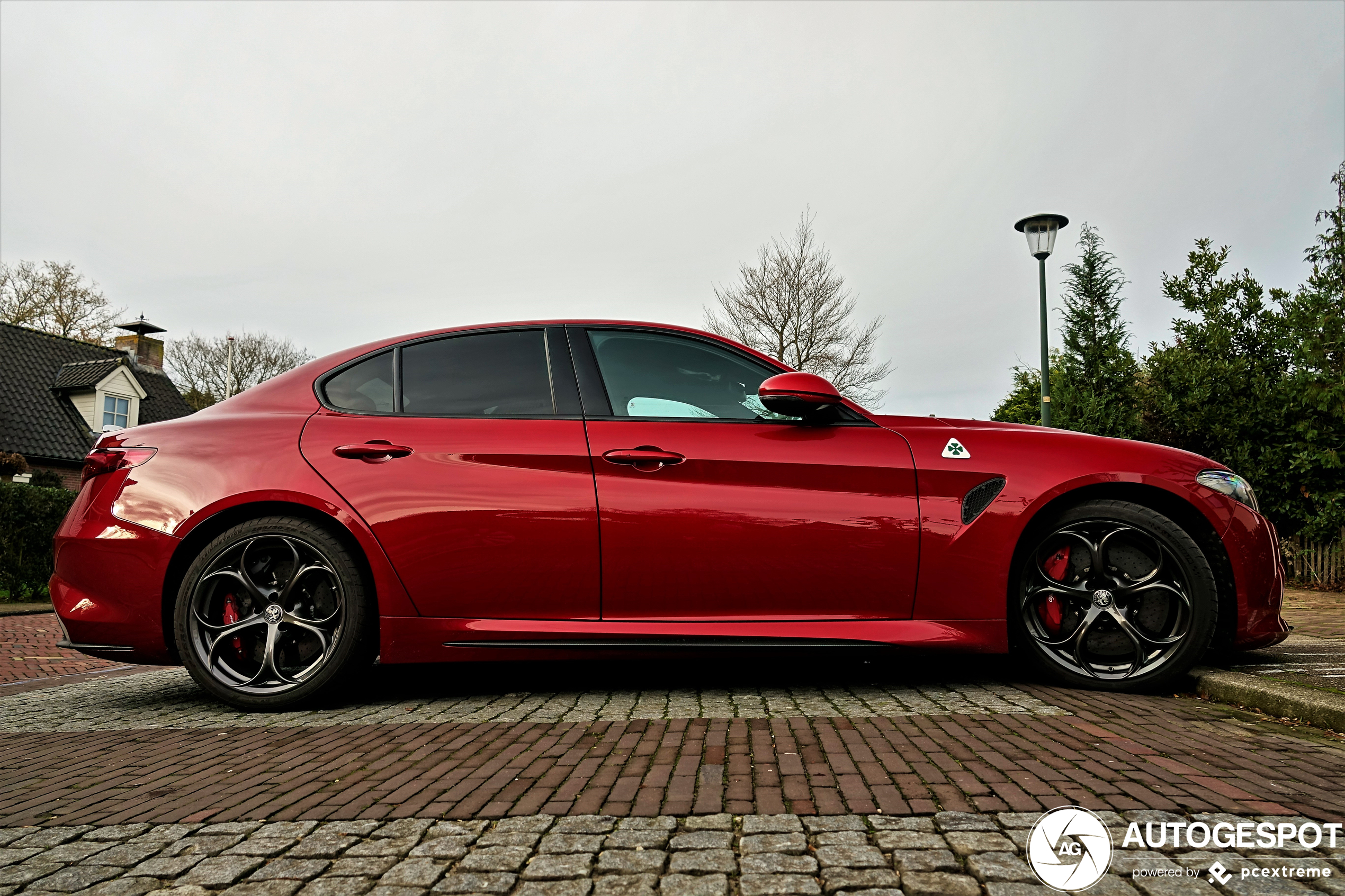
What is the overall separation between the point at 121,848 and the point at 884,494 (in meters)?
2.71

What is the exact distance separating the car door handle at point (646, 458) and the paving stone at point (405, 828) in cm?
161

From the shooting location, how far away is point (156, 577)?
3.54m

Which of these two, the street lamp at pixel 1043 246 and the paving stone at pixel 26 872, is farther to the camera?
the street lamp at pixel 1043 246

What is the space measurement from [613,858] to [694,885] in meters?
0.22

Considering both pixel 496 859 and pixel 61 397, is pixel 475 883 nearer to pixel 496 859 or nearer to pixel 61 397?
pixel 496 859

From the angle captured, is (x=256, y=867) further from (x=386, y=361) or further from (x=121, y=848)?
(x=386, y=361)

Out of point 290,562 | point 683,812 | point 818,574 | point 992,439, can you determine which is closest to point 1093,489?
point 992,439

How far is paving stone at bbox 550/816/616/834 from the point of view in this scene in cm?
205

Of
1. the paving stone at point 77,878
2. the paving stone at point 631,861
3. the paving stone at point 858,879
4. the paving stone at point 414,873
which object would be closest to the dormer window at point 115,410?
the paving stone at point 77,878

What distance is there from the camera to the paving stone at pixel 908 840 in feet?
6.31

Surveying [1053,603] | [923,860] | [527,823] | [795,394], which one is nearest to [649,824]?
[527,823]

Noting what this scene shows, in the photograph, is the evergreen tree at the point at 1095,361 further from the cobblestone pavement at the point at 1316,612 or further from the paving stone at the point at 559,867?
the paving stone at the point at 559,867

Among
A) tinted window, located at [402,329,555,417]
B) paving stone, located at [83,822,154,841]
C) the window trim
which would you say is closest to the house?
the window trim

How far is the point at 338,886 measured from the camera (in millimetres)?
1822
